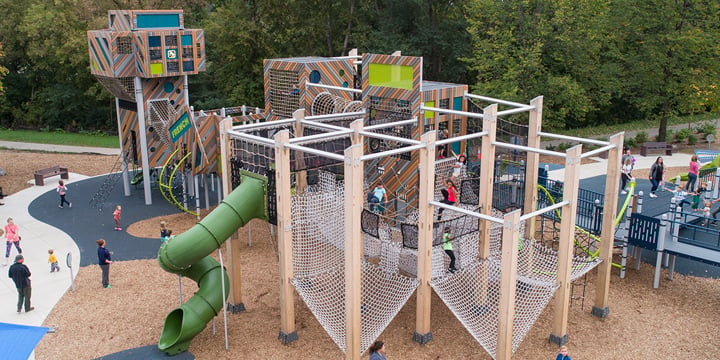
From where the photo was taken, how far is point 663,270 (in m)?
15.8

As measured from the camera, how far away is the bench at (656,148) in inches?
1081

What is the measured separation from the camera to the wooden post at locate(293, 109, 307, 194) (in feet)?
43.1

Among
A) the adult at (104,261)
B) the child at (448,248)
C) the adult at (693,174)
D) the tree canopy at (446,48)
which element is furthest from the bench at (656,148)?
the adult at (104,261)

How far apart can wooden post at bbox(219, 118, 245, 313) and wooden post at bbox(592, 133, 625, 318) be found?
7312mm

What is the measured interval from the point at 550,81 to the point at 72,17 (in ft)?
86.9

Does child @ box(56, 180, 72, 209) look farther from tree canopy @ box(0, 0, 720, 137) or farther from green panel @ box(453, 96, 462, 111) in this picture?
green panel @ box(453, 96, 462, 111)

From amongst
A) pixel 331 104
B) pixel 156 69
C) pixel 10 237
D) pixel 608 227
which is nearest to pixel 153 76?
pixel 156 69

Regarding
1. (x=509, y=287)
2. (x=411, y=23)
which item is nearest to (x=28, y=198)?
(x=509, y=287)

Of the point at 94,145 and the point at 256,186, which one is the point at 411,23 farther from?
the point at 256,186

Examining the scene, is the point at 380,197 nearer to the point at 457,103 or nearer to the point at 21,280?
the point at 457,103

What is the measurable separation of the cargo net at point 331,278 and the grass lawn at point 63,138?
79.6 ft

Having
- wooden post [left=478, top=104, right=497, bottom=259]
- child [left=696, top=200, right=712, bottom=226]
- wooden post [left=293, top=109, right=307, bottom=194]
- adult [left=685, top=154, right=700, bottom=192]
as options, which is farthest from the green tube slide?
adult [left=685, top=154, right=700, bottom=192]

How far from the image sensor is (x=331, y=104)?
63.8 ft

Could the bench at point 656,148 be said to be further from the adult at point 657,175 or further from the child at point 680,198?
the child at point 680,198
